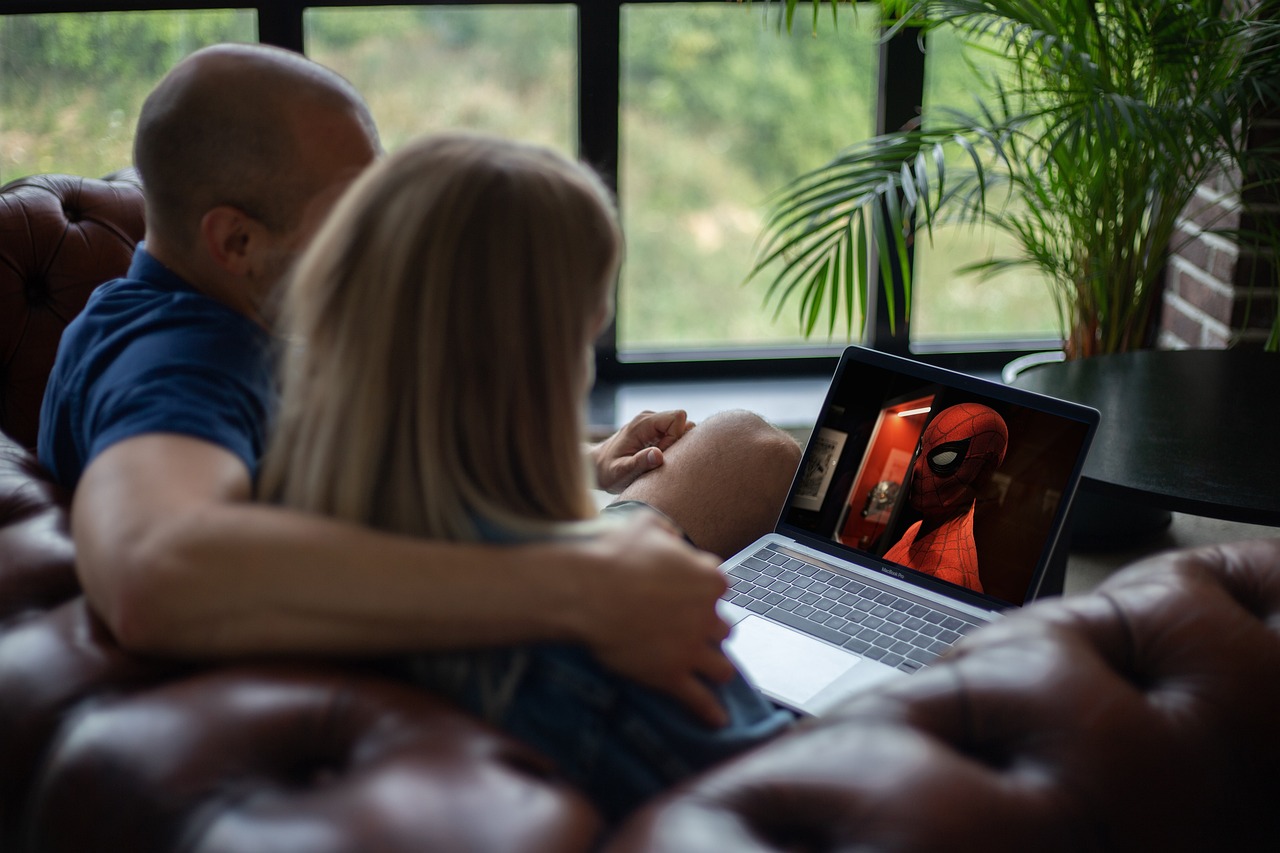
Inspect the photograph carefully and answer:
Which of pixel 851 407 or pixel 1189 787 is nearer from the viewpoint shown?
pixel 1189 787

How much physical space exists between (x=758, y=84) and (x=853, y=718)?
2.55 metres

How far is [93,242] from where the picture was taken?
5.54 feet

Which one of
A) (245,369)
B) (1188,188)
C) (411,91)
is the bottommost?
(245,369)

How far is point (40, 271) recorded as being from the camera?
5.41ft

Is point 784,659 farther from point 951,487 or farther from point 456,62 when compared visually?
point 456,62

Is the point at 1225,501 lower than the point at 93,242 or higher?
lower

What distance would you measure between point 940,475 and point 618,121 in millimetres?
1762

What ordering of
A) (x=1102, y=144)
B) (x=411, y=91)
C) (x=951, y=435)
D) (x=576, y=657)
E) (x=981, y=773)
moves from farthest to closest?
(x=411, y=91) → (x=1102, y=144) → (x=951, y=435) → (x=576, y=657) → (x=981, y=773)

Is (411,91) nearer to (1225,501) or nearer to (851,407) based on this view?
(851,407)

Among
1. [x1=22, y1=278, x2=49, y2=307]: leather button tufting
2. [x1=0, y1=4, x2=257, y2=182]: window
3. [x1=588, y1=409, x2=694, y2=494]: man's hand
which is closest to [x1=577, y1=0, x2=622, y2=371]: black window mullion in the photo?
[x1=0, y1=4, x2=257, y2=182]: window

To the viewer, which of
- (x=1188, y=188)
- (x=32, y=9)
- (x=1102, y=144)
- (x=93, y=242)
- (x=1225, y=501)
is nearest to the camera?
(x=1225, y=501)

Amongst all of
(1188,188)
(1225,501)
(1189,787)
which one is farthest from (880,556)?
(1188,188)

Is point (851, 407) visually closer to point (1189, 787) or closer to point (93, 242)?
point (1189, 787)

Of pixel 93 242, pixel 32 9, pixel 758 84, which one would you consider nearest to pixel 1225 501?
pixel 93 242
